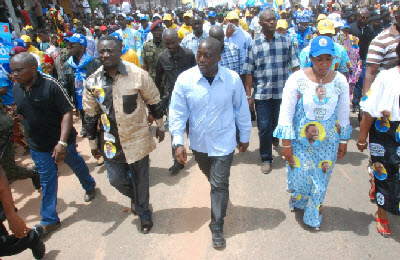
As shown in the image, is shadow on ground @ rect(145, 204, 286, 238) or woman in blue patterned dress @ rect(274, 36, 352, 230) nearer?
woman in blue patterned dress @ rect(274, 36, 352, 230)

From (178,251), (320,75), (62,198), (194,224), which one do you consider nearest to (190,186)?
(194,224)

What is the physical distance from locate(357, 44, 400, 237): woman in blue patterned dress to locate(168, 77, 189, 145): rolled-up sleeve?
1728 millimetres

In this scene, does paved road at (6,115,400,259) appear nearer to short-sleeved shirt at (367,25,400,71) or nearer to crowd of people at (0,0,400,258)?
crowd of people at (0,0,400,258)

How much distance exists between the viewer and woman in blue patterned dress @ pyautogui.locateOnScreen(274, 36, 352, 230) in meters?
3.19

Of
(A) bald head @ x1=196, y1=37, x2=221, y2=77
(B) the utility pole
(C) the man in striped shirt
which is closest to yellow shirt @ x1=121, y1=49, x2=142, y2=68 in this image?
(A) bald head @ x1=196, y1=37, x2=221, y2=77

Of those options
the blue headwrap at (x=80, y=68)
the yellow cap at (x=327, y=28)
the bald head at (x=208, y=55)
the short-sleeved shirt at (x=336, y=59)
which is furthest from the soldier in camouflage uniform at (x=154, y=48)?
the bald head at (x=208, y=55)

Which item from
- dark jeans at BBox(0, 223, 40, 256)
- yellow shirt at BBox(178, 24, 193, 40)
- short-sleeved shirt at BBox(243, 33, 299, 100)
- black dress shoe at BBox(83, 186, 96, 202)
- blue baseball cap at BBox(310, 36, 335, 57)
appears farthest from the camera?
yellow shirt at BBox(178, 24, 193, 40)

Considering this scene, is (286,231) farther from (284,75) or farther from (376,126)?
(284,75)

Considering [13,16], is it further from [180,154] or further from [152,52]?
[180,154]

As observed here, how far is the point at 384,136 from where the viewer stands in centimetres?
331

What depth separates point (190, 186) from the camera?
4750 millimetres

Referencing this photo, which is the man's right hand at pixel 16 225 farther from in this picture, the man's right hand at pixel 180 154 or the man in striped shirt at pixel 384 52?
the man in striped shirt at pixel 384 52

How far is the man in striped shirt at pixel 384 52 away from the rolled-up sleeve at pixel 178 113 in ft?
7.05

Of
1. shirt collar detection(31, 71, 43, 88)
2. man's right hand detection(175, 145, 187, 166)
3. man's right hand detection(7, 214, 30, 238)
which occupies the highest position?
shirt collar detection(31, 71, 43, 88)
